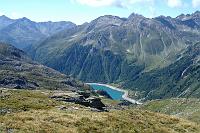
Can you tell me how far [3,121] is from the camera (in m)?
44.6

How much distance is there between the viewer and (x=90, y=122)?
51906 millimetres

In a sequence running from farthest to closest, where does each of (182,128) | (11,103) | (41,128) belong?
(11,103) → (182,128) → (41,128)

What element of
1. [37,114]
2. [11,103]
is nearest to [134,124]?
[37,114]

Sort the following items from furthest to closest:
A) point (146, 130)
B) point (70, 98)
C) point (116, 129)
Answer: point (70, 98) → point (146, 130) → point (116, 129)

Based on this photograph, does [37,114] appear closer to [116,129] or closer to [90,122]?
[90,122]

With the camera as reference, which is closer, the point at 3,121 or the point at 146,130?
the point at 3,121

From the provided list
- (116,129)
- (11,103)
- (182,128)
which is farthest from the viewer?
(11,103)

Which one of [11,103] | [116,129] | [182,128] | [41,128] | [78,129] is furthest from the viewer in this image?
[11,103]

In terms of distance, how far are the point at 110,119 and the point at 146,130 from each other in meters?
5.41

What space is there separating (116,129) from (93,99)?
3813 cm

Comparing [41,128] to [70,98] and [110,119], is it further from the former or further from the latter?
[70,98]

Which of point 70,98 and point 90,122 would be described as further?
point 70,98

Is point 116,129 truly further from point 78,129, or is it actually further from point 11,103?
point 11,103

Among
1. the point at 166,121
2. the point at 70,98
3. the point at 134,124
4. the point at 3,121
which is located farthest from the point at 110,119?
the point at 70,98
